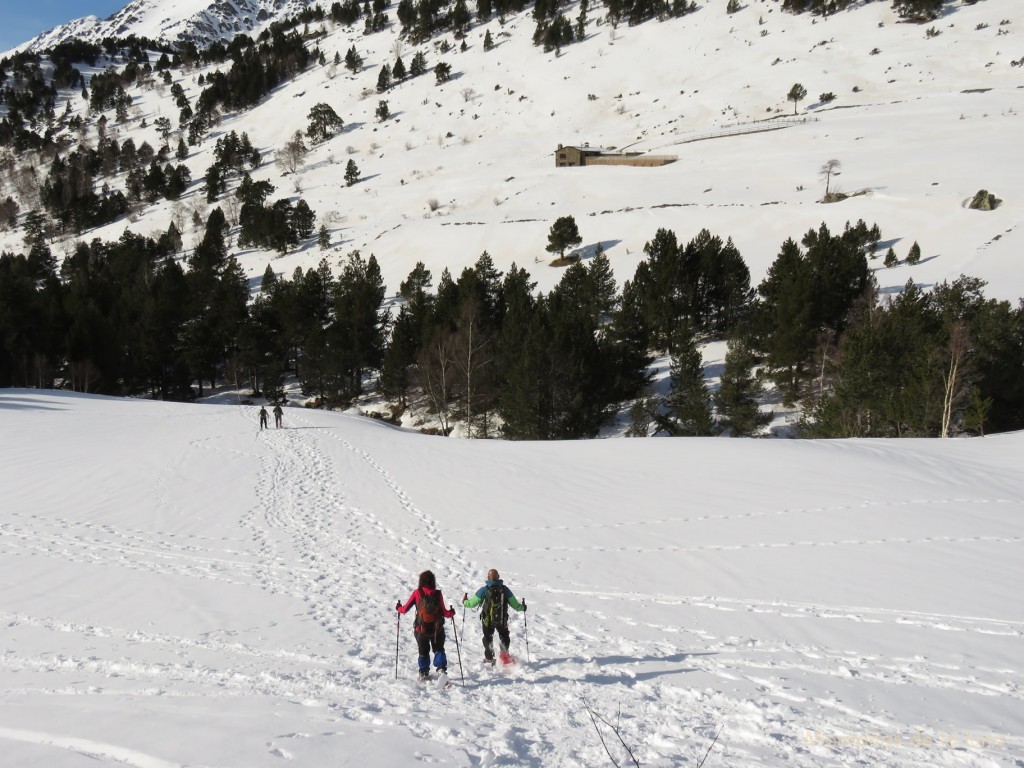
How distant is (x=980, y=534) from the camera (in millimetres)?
11352

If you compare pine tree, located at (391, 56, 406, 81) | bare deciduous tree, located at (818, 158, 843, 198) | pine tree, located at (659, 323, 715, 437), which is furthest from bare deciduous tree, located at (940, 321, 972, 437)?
pine tree, located at (391, 56, 406, 81)

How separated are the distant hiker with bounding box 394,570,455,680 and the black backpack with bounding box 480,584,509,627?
605mm

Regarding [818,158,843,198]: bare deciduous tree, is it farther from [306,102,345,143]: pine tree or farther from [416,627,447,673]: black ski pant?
[306,102,345,143]: pine tree

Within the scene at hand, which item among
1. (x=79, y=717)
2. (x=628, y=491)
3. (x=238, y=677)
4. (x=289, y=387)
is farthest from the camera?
(x=289, y=387)

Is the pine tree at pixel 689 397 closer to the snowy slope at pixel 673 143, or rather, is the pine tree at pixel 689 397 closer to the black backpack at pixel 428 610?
the snowy slope at pixel 673 143

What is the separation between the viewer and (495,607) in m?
6.80

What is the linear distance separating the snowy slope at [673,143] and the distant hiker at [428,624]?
142 ft

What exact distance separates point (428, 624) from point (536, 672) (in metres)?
1.47

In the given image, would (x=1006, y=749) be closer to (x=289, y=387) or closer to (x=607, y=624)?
(x=607, y=624)

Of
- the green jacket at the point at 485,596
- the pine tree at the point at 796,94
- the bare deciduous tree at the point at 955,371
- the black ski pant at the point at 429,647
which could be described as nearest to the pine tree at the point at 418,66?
the pine tree at the point at 796,94

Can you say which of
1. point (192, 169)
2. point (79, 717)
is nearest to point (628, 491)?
point (79, 717)

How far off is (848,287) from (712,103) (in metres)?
75.3

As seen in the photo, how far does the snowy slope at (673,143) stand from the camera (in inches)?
2164

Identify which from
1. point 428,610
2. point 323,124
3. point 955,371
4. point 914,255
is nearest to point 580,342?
point 955,371
